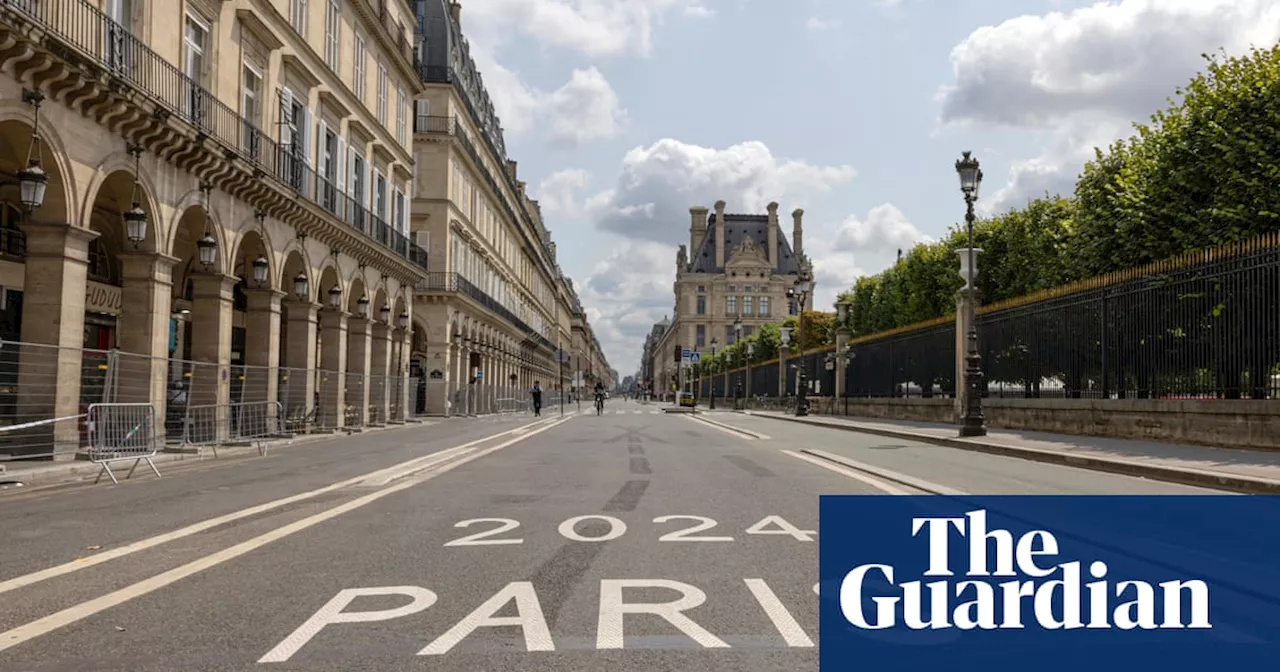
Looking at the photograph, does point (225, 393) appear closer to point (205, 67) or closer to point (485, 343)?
point (205, 67)

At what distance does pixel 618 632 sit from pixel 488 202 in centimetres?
5920

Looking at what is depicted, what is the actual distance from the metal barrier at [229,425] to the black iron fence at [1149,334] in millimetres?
17404

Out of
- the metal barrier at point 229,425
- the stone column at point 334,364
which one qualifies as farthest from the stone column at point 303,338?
the metal barrier at point 229,425

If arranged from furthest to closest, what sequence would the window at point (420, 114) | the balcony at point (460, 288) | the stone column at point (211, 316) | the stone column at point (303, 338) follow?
1. the window at point (420, 114)
2. the balcony at point (460, 288)
3. the stone column at point (303, 338)
4. the stone column at point (211, 316)

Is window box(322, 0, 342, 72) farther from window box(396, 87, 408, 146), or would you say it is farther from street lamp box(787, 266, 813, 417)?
street lamp box(787, 266, 813, 417)

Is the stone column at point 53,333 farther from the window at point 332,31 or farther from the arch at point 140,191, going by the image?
the window at point 332,31

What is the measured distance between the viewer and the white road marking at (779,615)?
174 inches

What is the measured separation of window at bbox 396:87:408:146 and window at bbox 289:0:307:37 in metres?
10.5

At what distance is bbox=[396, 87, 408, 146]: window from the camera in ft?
126

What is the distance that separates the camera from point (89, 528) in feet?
26.9

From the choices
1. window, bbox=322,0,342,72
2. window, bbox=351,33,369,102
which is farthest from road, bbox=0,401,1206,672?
window, bbox=351,33,369,102

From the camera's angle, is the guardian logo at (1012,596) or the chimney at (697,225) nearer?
the guardian logo at (1012,596)

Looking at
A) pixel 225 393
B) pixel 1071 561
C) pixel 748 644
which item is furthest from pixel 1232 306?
pixel 225 393

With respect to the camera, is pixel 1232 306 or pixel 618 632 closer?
pixel 618 632
